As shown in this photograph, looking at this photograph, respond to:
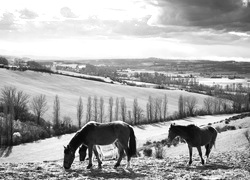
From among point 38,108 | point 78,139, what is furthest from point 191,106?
point 78,139

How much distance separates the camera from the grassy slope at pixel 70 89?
105 m

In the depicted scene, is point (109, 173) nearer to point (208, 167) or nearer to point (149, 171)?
point (149, 171)

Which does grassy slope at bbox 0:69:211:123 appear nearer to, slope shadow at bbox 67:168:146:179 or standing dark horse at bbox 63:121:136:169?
standing dark horse at bbox 63:121:136:169

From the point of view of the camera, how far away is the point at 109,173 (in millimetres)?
12375

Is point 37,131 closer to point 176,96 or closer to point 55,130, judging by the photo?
point 55,130

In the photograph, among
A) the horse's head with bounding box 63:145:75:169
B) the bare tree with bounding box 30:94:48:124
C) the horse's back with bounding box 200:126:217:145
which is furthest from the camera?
the bare tree with bounding box 30:94:48:124

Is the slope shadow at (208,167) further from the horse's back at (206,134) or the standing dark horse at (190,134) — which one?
the horse's back at (206,134)

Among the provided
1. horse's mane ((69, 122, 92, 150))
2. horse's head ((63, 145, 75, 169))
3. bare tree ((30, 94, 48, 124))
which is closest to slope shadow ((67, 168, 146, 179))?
horse's head ((63, 145, 75, 169))

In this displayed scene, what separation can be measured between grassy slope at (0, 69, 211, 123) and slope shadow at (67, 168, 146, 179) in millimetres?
83215

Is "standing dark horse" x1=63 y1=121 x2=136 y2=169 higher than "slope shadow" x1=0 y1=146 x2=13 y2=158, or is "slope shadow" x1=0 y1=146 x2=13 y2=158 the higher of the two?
"standing dark horse" x1=63 y1=121 x2=136 y2=169

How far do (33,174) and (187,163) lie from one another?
7410mm

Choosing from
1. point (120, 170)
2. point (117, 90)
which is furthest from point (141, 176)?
point (117, 90)

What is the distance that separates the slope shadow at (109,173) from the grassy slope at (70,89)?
8322 centimetres

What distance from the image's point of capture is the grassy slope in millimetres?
105000
